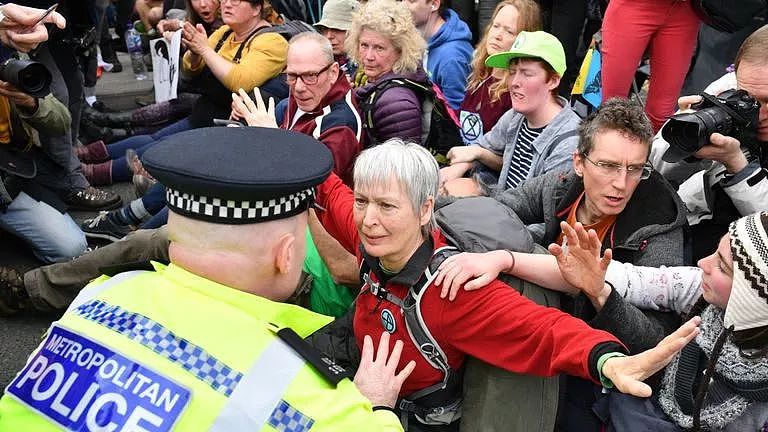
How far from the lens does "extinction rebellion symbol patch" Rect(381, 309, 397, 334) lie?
6.91 ft

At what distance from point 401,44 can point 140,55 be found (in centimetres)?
436

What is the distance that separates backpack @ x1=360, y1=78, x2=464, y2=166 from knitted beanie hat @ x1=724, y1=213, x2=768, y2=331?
2.10 meters

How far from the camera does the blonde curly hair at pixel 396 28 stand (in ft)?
12.8

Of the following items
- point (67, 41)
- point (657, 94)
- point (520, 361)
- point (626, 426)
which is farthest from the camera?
point (67, 41)

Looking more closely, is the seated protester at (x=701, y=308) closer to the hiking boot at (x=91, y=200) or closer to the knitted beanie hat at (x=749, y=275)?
the knitted beanie hat at (x=749, y=275)

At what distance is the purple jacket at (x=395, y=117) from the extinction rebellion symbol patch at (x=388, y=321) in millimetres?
1550

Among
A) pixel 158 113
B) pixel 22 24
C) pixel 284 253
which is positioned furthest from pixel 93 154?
pixel 284 253

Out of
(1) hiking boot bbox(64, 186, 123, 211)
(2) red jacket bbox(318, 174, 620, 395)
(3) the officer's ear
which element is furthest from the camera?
(1) hiking boot bbox(64, 186, 123, 211)

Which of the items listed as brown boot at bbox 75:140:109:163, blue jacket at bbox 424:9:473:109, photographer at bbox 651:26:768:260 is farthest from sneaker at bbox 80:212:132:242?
photographer at bbox 651:26:768:260

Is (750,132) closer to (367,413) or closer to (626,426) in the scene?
(626,426)

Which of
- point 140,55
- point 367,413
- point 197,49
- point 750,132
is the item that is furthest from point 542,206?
point 140,55

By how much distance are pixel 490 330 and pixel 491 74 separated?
2.45 metres

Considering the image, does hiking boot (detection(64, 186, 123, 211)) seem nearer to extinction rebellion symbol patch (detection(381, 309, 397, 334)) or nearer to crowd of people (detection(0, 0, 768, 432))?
crowd of people (detection(0, 0, 768, 432))

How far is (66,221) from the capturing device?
13.8 feet
